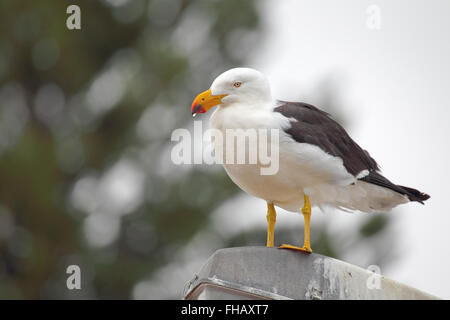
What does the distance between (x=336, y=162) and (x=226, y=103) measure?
598 millimetres

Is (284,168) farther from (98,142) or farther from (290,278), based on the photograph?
(98,142)

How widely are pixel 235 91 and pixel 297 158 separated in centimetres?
49

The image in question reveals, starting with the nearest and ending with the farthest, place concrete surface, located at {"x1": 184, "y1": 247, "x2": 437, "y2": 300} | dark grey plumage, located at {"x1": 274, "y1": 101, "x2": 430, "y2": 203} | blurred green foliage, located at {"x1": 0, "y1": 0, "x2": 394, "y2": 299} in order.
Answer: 1. concrete surface, located at {"x1": 184, "y1": 247, "x2": 437, "y2": 300}
2. dark grey plumage, located at {"x1": 274, "y1": 101, "x2": 430, "y2": 203}
3. blurred green foliage, located at {"x1": 0, "y1": 0, "x2": 394, "y2": 299}

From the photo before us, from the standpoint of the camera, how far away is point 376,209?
14.2ft

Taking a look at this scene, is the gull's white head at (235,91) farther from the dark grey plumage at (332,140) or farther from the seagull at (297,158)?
the dark grey plumage at (332,140)

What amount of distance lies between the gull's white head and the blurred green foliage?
212 inches

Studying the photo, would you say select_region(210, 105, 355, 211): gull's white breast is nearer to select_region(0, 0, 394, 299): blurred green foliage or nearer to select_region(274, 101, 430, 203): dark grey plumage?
select_region(274, 101, 430, 203): dark grey plumage

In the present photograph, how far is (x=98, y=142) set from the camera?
999 cm

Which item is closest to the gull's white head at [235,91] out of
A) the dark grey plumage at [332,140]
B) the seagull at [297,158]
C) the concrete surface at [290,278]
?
the seagull at [297,158]

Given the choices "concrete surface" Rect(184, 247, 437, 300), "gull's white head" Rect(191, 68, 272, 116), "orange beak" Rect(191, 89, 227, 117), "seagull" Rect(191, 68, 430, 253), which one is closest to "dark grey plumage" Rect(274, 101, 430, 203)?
"seagull" Rect(191, 68, 430, 253)

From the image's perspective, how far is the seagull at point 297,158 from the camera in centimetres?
374

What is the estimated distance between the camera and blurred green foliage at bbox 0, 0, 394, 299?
30.3ft

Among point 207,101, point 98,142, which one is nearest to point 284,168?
point 207,101
